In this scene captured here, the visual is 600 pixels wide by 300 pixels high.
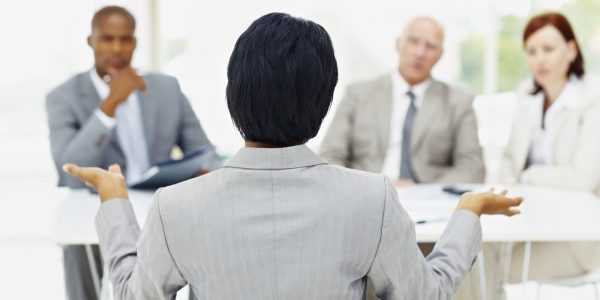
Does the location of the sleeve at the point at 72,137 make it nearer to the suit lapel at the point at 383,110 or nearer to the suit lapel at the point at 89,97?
the suit lapel at the point at 89,97

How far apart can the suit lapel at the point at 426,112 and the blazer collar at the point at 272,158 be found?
2.11 metres

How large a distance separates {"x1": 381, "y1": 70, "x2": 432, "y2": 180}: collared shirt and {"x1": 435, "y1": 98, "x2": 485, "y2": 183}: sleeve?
0.66 feet

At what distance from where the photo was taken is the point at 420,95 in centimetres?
328

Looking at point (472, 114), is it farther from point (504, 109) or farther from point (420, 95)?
point (504, 109)

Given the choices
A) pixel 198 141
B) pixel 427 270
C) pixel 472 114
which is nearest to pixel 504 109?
pixel 472 114

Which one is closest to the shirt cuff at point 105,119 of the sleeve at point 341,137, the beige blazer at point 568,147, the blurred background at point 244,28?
the sleeve at point 341,137

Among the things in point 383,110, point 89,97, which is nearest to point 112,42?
point 89,97

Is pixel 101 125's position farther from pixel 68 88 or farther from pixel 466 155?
pixel 466 155

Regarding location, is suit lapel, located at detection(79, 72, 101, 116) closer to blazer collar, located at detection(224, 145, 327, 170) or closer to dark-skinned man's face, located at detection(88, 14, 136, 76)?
dark-skinned man's face, located at detection(88, 14, 136, 76)

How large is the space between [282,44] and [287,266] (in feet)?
1.06

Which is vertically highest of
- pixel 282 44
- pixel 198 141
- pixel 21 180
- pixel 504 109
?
pixel 282 44

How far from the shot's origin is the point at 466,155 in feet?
10.4

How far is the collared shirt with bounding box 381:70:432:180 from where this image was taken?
3270 mm

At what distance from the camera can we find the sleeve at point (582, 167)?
2.85 m
